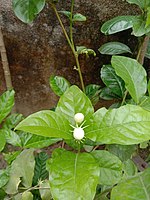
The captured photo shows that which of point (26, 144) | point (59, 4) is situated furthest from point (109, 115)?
point (59, 4)

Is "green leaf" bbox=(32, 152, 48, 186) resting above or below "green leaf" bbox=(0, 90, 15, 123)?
below

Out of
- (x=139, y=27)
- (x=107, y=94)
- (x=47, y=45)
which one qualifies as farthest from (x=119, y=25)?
(x=47, y=45)

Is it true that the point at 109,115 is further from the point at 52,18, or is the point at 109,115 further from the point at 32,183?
the point at 52,18

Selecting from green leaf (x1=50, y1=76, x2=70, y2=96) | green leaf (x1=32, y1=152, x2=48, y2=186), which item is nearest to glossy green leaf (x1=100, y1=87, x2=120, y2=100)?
green leaf (x1=50, y1=76, x2=70, y2=96)

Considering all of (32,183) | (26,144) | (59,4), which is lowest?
(32,183)

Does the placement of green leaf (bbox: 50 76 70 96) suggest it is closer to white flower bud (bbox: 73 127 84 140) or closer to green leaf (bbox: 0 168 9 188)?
green leaf (bbox: 0 168 9 188)

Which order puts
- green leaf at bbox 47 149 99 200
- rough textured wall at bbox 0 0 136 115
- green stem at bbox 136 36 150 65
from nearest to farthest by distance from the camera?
green leaf at bbox 47 149 99 200, green stem at bbox 136 36 150 65, rough textured wall at bbox 0 0 136 115

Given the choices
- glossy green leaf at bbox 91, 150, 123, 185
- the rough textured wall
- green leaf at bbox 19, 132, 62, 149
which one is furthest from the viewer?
the rough textured wall

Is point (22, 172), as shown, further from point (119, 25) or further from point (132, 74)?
point (119, 25)
